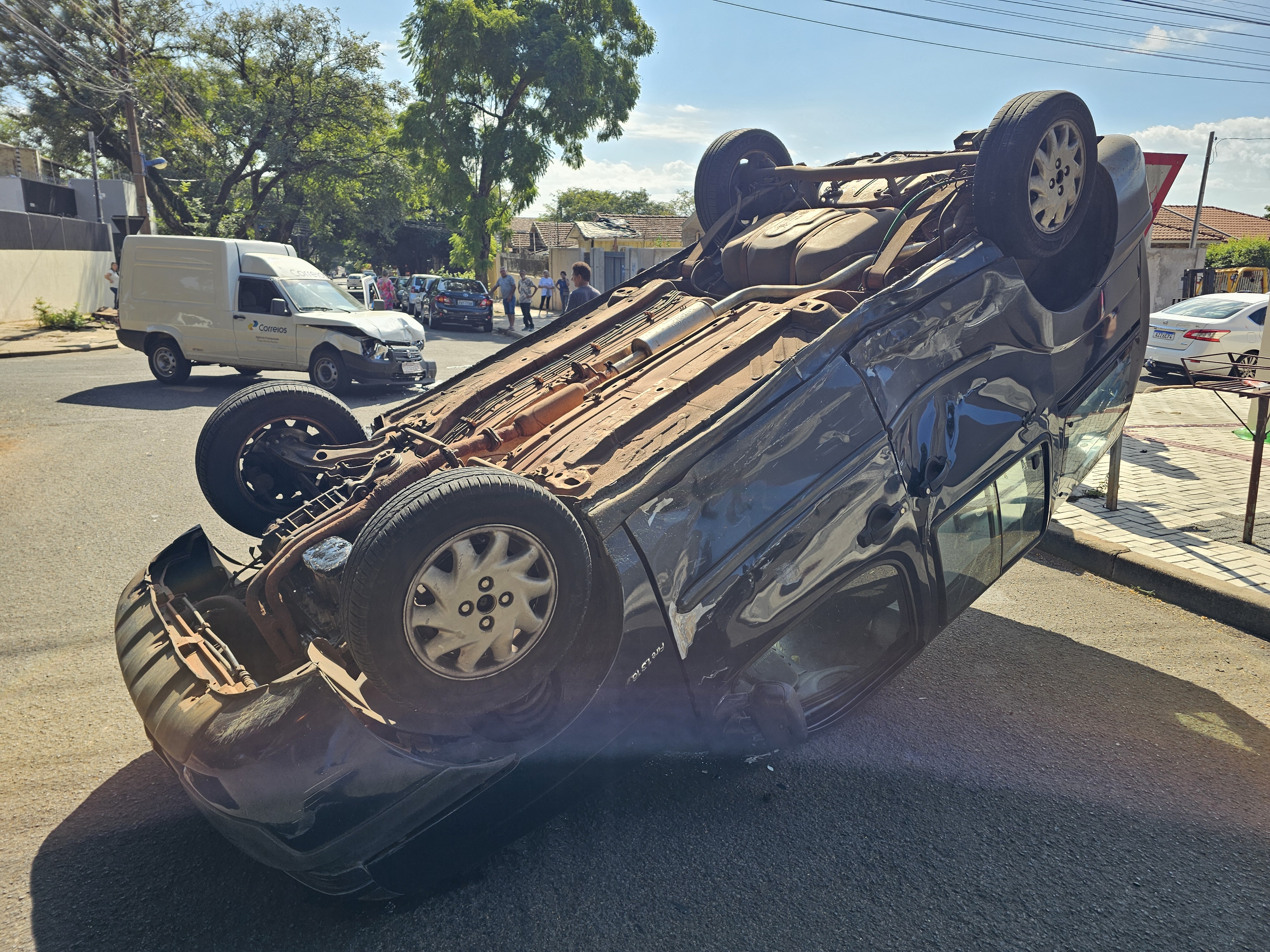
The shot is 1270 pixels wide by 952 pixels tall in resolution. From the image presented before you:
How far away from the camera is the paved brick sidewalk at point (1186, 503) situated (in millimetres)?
5355

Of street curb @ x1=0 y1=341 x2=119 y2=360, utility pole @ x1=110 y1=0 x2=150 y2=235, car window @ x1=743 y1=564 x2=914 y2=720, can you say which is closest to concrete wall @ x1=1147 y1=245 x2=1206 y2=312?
car window @ x1=743 y1=564 x2=914 y2=720

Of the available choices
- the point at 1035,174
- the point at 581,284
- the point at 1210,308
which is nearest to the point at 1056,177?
the point at 1035,174

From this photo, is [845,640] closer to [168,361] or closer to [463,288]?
[168,361]

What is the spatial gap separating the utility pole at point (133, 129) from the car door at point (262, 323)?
40.0 ft

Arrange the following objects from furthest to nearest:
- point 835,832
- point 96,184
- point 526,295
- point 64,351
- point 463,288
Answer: point 96,184 → point 463,288 → point 526,295 → point 64,351 → point 835,832

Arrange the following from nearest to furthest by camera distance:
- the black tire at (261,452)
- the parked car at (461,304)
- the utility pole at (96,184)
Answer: the black tire at (261,452), the parked car at (461,304), the utility pole at (96,184)

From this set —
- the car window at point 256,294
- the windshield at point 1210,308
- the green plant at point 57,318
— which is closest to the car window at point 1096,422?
the windshield at point 1210,308

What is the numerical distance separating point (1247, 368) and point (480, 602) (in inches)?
220

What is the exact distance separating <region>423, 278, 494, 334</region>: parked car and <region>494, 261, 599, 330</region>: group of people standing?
0.55m

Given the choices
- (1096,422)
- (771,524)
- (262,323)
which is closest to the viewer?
(771,524)

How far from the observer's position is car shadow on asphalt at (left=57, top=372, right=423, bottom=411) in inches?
432

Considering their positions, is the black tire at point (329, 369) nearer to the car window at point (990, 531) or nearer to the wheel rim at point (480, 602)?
the car window at point (990, 531)

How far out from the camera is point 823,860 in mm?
2758

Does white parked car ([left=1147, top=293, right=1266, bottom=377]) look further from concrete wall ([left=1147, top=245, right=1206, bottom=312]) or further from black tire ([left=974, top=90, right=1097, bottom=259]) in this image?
concrete wall ([left=1147, top=245, right=1206, bottom=312])
